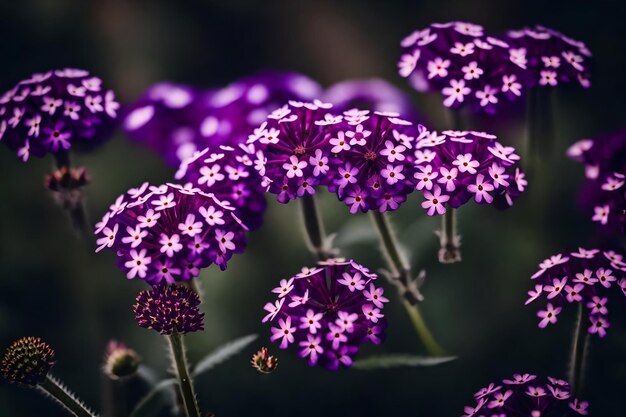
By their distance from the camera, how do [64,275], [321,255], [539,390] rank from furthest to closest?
[64,275], [321,255], [539,390]

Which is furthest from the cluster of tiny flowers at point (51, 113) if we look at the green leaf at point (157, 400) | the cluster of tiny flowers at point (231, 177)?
the green leaf at point (157, 400)

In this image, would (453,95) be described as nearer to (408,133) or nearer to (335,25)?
(408,133)

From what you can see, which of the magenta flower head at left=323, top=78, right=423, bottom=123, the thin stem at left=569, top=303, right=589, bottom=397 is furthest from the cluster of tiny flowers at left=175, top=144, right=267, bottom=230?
the thin stem at left=569, top=303, right=589, bottom=397

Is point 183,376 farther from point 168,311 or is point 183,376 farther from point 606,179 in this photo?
point 606,179

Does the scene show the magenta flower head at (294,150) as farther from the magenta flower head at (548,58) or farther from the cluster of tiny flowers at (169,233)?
the magenta flower head at (548,58)

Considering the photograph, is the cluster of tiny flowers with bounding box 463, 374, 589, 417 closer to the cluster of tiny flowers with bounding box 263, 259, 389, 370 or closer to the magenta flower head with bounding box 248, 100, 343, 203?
the cluster of tiny flowers with bounding box 263, 259, 389, 370

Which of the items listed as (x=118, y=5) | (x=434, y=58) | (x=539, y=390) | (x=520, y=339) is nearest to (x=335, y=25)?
(x=118, y=5)
